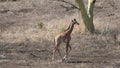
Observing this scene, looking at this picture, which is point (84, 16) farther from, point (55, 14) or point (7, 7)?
point (7, 7)

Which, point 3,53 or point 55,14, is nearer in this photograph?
point 3,53

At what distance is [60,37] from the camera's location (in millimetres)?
12062

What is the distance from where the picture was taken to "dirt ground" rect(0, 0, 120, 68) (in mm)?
12078

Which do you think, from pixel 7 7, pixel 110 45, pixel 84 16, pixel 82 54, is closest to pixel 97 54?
pixel 82 54

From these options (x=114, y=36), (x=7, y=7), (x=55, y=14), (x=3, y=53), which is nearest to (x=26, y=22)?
(x=55, y=14)

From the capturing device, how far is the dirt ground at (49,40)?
12078 mm

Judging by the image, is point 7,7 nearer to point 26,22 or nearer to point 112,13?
point 26,22

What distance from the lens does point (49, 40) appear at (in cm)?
1565

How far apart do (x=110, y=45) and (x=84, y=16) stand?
313 cm

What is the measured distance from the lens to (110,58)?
12.9 metres

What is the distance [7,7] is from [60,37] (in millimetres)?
15451

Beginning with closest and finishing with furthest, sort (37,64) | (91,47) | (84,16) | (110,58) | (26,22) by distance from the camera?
(37,64)
(110,58)
(91,47)
(84,16)
(26,22)

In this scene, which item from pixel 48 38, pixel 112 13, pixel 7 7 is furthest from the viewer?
pixel 7 7

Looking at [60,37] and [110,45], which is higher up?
[60,37]
